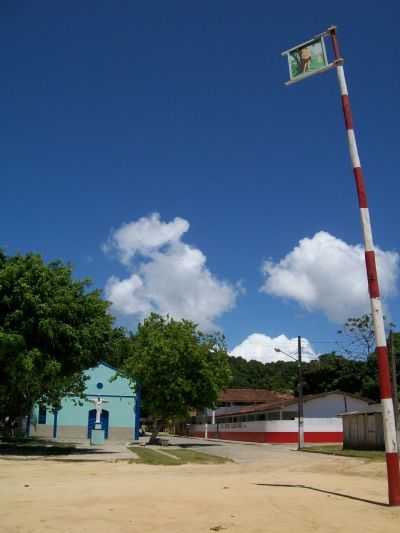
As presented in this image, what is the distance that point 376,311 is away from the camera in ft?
33.4

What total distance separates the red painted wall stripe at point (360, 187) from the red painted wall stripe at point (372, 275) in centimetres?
103

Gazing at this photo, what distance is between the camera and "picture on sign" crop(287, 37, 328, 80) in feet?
39.0

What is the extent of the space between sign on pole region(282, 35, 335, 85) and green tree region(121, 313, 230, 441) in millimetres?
28925

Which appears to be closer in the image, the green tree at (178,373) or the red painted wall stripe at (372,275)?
the red painted wall stripe at (372,275)

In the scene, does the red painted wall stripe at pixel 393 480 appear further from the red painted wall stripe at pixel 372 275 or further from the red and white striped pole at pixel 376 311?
the red painted wall stripe at pixel 372 275

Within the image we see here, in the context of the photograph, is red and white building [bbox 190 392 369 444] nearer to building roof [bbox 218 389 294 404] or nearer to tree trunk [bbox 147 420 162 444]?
tree trunk [bbox 147 420 162 444]

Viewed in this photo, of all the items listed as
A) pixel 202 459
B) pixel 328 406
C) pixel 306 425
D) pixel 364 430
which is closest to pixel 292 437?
pixel 306 425

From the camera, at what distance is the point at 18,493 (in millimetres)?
10852

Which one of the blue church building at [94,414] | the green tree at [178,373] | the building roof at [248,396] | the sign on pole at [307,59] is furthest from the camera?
the building roof at [248,396]

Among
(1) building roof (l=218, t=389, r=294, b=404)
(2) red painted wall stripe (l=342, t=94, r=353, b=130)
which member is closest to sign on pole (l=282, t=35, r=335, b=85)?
(2) red painted wall stripe (l=342, t=94, r=353, b=130)

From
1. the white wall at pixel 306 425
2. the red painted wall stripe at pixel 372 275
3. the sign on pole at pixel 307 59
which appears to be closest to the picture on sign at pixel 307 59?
the sign on pole at pixel 307 59

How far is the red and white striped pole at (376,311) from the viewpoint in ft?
31.0

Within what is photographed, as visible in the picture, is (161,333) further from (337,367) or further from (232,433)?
(337,367)

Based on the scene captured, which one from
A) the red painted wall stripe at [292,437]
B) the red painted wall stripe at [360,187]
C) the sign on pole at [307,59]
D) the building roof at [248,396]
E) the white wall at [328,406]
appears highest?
the sign on pole at [307,59]
